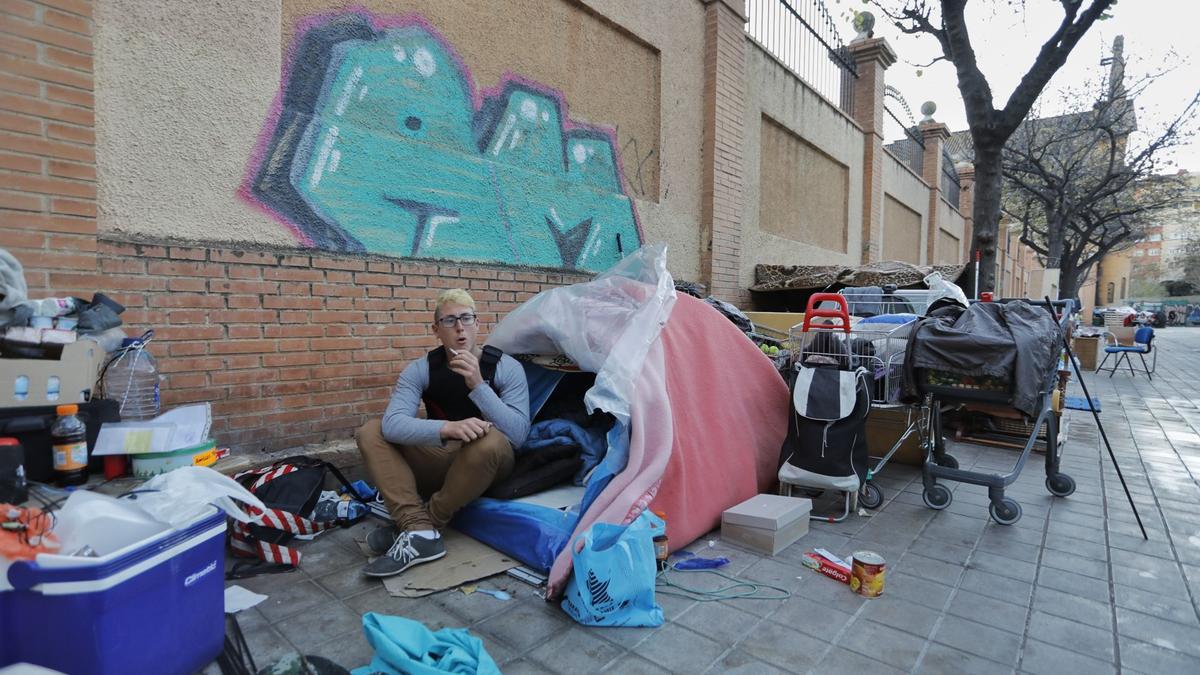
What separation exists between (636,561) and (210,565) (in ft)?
4.86

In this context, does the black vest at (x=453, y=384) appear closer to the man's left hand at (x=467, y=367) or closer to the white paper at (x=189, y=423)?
the man's left hand at (x=467, y=367)

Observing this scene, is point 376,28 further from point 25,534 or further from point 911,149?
point 911,149

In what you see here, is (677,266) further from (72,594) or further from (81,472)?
(72,594)

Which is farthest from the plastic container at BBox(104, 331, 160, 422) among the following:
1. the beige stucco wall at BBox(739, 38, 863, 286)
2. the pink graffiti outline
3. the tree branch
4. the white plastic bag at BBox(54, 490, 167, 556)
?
the tree branch

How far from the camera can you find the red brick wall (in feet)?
10.9

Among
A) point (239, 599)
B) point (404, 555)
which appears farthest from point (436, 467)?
point (239, 599)

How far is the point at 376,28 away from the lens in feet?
14.0

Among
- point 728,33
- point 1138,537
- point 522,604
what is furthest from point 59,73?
point 728,33

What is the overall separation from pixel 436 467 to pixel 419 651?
4.19ft

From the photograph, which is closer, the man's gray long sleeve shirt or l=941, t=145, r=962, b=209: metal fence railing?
the man's gray long sleeve shirt

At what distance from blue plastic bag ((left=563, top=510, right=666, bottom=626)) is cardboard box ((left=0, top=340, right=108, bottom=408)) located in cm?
236

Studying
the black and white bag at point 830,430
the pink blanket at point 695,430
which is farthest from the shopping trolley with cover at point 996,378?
the pink blanket at point 695,430

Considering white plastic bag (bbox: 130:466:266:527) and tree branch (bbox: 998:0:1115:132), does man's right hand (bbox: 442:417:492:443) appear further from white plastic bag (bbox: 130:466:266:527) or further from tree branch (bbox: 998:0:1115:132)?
tree branch (bbox: 998:0:1115:132)

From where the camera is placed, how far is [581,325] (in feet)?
11.4
